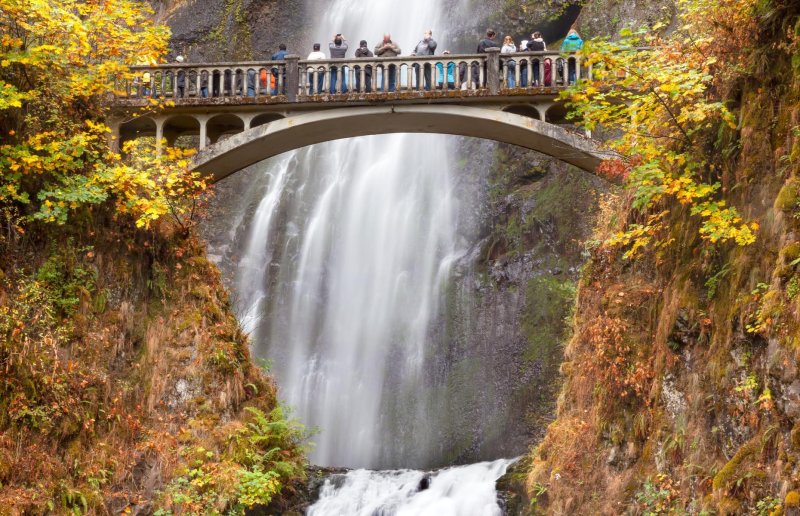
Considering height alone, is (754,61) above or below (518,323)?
above

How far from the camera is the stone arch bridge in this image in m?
16.6

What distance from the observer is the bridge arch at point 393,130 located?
1609cm

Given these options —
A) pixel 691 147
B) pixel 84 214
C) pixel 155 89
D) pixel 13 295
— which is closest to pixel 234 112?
pixel 155 89

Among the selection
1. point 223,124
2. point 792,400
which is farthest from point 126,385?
point 792,400

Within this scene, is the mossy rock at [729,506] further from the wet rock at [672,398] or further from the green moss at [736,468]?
the wet rock at [672,398]

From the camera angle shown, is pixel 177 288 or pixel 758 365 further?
pixel 177 288

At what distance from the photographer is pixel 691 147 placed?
11930 mm

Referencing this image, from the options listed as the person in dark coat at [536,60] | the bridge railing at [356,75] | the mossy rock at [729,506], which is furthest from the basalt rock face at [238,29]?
the mossy rock at [729,506]

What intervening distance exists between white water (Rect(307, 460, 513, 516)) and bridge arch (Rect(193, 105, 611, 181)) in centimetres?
641

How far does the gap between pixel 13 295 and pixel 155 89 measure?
5436 mm

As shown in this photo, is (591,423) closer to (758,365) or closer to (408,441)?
(758,365)

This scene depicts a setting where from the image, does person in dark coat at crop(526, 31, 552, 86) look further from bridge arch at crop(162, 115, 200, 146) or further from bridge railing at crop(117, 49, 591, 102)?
bridge arch at crop(162, 115, 200, 146)

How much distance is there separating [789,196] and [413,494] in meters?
10.0

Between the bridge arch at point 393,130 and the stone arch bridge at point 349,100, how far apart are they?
0.02 meters
